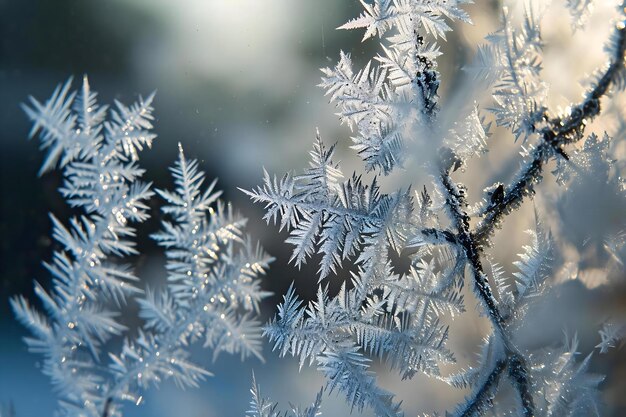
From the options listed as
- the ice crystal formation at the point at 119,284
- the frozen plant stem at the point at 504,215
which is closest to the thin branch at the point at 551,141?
the frozen plant stem at the point at 504,215

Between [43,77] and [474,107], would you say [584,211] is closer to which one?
[474,107]

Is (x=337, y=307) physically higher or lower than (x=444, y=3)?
lower

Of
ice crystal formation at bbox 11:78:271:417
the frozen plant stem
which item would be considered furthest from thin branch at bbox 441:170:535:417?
ice crystal formation at bbox 11:78:271:417

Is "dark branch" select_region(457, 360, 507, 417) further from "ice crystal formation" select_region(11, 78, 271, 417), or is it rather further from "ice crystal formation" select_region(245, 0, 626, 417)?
"ice crystal formation" select_region(11, 78, 271, 417)

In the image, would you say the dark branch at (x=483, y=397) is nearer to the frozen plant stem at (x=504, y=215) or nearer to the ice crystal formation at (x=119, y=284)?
the frozen plant stem at (x=504, y=215)

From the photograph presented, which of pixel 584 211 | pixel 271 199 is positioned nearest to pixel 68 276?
pixel 271 199

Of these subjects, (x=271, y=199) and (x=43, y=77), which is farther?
(x=43, y=77)
